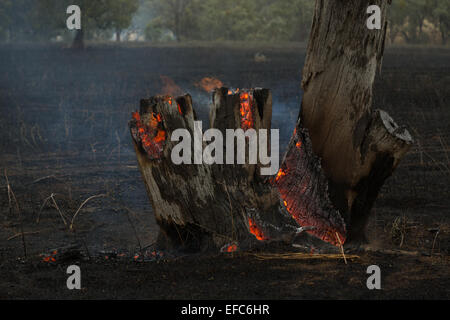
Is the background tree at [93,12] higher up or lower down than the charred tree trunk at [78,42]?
higher up

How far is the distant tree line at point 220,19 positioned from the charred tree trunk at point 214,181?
19472mm

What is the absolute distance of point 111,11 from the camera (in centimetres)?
2642

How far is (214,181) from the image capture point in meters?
5.19

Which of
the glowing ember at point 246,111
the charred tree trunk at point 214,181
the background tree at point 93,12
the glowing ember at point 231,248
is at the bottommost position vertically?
the glowing ember at point 231,248

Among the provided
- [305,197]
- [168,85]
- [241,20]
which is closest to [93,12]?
[168,85]

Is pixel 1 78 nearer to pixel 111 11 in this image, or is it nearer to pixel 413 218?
pixel 111 11

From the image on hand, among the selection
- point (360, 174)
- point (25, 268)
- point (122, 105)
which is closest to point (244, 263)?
point (360, 174)

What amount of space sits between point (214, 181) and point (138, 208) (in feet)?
8.10

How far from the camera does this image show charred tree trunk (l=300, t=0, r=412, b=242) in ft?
16.9

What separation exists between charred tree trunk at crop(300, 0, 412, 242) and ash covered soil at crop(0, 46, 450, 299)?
2.16 ft

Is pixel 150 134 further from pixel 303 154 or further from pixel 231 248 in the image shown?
pixel 303 154

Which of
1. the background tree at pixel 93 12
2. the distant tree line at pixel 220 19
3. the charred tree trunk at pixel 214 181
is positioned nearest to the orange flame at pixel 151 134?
the charred tree trunk at pixel 214 181

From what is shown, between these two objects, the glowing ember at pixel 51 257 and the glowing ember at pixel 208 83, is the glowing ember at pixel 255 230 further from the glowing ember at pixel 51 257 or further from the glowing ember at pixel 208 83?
the glowing ember at pixel 208 83

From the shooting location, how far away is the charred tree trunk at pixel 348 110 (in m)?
5.14
